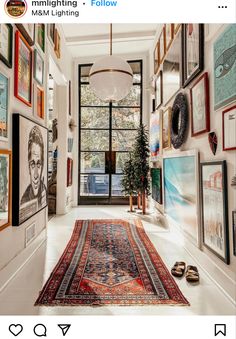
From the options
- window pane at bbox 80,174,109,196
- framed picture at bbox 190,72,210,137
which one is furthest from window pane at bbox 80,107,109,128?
framed picture at bbox 190,72,210,137

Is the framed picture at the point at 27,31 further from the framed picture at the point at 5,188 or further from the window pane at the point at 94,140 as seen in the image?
the window pane at the point at 94,140

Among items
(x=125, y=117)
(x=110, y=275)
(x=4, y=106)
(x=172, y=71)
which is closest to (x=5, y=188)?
(x=4, y=106)

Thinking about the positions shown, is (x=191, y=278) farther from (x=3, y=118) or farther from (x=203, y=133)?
(x=3, y=118)

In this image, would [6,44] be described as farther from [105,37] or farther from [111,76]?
[105,37]

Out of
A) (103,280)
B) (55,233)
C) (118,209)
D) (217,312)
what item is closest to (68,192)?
(118,209)

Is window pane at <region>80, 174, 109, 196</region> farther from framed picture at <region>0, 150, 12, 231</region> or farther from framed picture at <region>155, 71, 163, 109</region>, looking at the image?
framed picture at <region>0, 150, 12, 231</region>

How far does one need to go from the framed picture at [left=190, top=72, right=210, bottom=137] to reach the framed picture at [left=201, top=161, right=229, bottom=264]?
36 centimetres

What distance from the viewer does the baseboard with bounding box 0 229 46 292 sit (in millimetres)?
1826

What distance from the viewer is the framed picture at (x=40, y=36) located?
9.29ft

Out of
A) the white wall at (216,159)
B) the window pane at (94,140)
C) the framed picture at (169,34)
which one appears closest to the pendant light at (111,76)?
the white wall at (216,159)

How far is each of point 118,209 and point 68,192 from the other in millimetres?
1165

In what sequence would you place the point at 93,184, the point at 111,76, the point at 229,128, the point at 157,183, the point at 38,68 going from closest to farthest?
the point at 229,128
the point at 111,76
the point at 38,68
the point at 157,183
the point at 93,184

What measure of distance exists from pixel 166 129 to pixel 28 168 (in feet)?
7.26

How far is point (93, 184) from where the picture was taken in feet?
19.1
